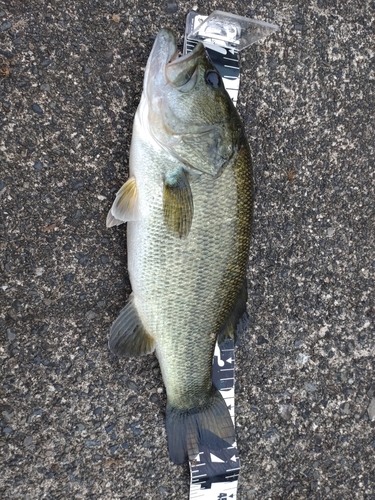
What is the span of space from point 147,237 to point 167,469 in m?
1.11

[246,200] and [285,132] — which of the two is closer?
[246,200]

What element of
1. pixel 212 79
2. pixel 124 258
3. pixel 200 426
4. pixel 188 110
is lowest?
pixel 200 426

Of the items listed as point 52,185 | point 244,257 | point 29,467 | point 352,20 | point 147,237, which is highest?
point 352,20

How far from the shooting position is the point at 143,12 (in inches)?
83.9

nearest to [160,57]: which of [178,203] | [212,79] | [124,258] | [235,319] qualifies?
[212,79]

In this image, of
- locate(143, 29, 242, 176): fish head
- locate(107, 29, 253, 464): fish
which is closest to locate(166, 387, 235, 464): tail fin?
locate(107, 29, 253, 464): fish

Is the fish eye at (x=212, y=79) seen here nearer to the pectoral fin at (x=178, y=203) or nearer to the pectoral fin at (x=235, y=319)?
the pectoral fin at (x=178, y=203)

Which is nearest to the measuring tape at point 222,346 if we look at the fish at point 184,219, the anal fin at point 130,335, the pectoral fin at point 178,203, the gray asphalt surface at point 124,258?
the gray asphalt surface at point 124,258

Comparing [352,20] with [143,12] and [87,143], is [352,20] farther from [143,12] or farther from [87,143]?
[87,143]

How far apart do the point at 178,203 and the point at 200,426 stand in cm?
96

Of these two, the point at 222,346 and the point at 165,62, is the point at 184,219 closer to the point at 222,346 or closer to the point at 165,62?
the point at 165,62

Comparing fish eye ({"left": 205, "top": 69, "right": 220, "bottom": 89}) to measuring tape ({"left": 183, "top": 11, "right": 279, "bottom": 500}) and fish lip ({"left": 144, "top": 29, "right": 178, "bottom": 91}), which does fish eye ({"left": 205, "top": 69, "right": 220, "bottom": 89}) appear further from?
measuring tape ({"left": 183, "top": 11, "right": 279, "bottom": 500})

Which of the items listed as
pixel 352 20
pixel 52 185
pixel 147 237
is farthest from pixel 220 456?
pixel 352 20

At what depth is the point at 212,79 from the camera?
183cm
